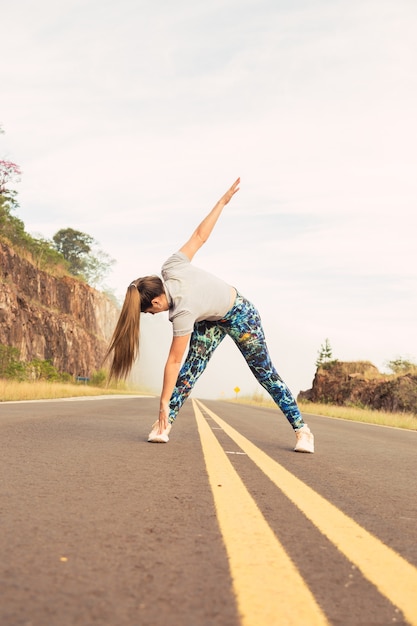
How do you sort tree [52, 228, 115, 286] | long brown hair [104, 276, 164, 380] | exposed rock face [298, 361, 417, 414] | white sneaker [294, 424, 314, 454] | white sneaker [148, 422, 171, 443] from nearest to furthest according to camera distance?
long brown hair [104, 276, 164, 380], white sneaker [148, 422, 171, 443], white sneaker [294, 424, 314, 454], exposed rock face [298, 361, 417, 414], tree [52, 228, 115, 286]

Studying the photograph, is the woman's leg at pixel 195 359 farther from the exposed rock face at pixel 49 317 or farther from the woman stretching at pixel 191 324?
the exposed rock face at pixel 49 317

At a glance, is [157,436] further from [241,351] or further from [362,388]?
[362,388]

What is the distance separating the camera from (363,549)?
7.73 ft

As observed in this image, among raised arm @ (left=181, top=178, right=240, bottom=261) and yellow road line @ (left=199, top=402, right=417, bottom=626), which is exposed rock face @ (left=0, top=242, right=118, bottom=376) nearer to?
raised arm @ (left=181, top=178, right=240, bottom=261)

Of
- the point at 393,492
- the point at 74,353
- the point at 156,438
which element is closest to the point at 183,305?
the point at 156,438

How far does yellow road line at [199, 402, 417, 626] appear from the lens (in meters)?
1.83

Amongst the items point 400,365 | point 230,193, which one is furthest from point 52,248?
point 230,193

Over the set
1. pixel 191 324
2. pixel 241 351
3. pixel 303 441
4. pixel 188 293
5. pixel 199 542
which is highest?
pixel 188 293

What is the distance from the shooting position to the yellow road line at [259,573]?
157 centimetres

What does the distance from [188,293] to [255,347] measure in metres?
0.99

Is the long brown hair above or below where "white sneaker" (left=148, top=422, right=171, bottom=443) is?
above

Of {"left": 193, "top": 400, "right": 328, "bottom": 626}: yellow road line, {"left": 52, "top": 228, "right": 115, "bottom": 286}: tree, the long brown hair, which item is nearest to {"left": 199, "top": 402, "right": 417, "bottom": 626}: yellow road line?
{"left": 193, "top": 400, "right": 328, "bottom": 626}: yellow road line

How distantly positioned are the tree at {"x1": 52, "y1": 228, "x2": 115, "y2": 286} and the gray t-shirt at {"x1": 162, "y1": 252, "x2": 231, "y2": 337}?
5849 cm

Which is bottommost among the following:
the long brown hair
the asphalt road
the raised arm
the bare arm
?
the asphalt road
